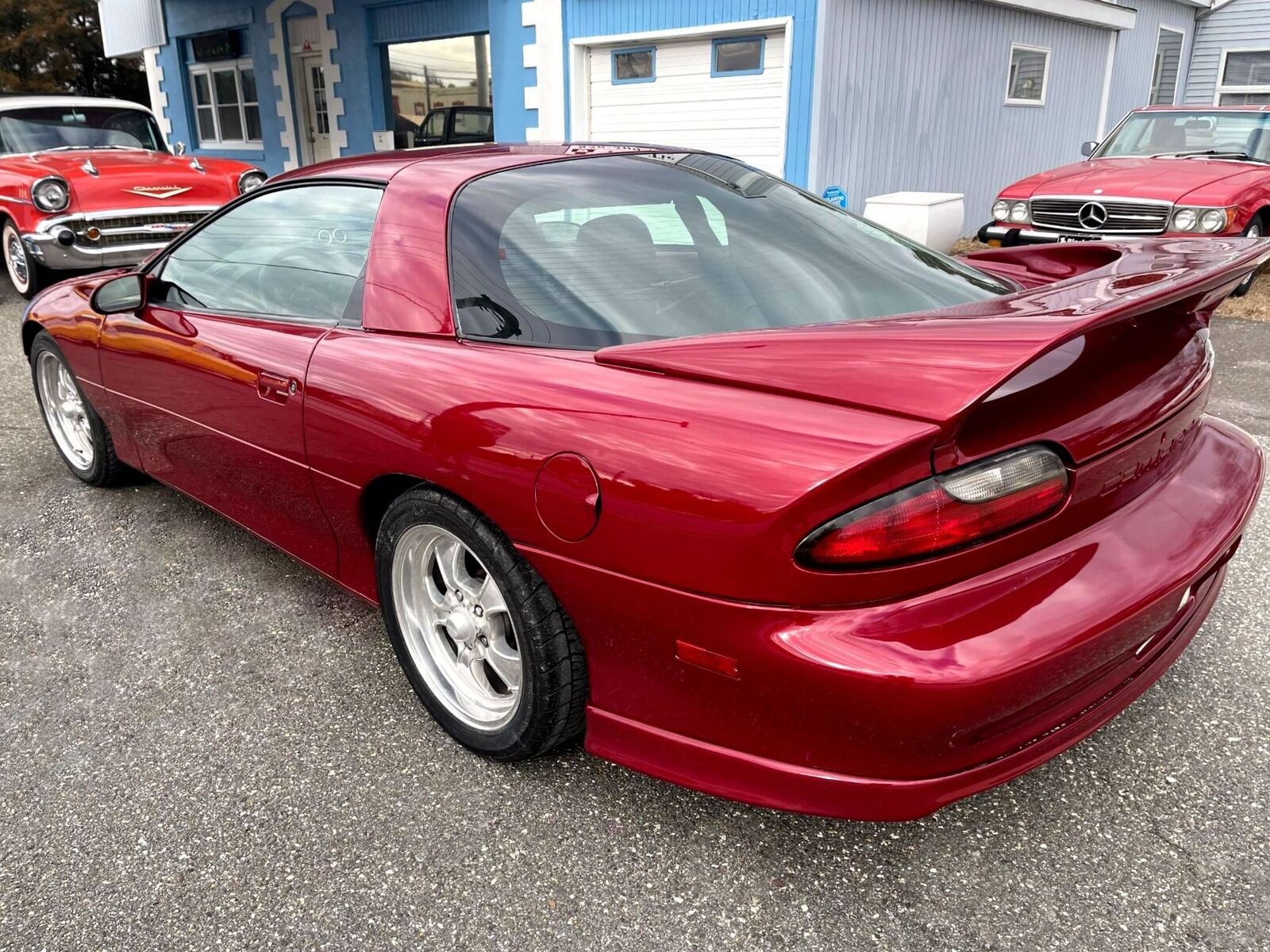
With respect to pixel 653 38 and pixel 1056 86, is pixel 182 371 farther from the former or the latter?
pixel 1056 86

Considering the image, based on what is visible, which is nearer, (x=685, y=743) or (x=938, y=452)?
(x=938, y=452)

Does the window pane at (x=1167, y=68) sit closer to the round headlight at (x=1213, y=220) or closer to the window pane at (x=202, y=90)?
the round headlight at (x=1213, y=220)

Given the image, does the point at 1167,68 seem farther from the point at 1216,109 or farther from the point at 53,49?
the point at 53,49

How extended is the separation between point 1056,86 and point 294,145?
10886 mm

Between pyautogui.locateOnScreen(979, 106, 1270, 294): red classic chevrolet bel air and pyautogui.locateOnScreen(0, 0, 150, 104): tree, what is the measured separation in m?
22.2

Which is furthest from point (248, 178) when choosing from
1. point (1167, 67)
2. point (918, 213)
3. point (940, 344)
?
point (1167, 67)

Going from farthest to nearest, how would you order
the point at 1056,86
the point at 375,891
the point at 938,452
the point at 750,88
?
the point at 1056,86
the point at 750,88
the point at 375,891
the point at 938,452

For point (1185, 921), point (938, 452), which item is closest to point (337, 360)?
point (938, 452)

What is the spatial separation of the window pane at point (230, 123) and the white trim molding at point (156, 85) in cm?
139

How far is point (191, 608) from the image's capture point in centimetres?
304

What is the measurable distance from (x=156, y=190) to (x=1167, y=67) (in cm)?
1600

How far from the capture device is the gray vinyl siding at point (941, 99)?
916cm

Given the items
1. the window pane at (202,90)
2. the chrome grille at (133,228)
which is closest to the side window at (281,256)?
the chrome grille at (133,228)

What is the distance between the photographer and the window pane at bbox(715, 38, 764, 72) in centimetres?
927
